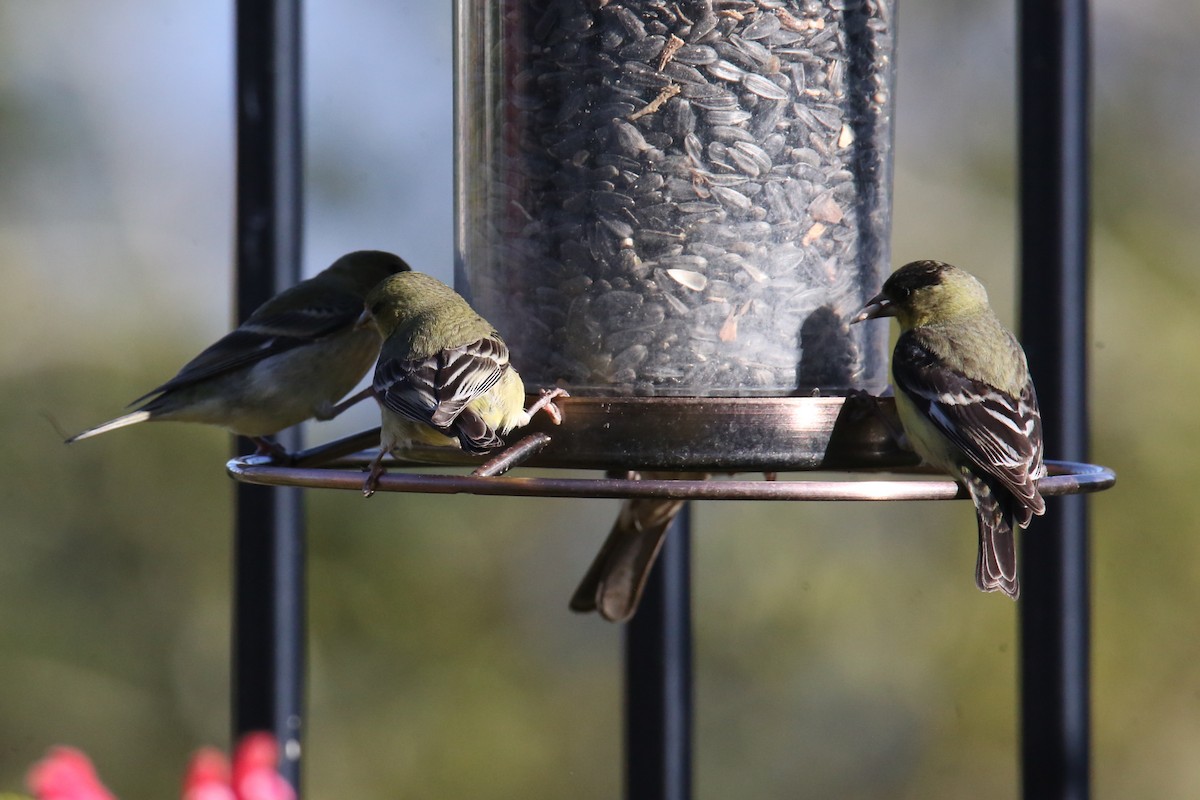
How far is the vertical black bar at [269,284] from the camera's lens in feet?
14.2

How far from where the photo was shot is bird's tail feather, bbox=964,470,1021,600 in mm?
4254

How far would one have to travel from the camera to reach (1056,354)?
14.0ft

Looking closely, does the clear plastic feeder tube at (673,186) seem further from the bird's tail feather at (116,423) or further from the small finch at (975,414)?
the bird's tail feather at (116,423)

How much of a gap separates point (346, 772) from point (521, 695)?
0.88 m

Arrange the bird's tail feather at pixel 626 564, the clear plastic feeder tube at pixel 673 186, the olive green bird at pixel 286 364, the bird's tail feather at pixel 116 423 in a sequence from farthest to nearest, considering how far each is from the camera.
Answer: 1. the olive green bird at pixel 286 364
2. the bird's tail feather at pixel 116 423
3. the bird's tail feather at pixel 626 564
4. the clear plastic feeder tube at pixel 673 186

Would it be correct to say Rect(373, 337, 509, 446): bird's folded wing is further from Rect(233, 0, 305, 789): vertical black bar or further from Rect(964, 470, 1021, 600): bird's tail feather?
Rect(964, 470, 1021, 600): bird's tail feather

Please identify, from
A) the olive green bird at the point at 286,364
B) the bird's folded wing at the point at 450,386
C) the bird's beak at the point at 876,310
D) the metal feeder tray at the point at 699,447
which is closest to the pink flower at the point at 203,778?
the metal feeder tray at the point at 699,447

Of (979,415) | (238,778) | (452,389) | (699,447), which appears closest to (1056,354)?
(979,415)

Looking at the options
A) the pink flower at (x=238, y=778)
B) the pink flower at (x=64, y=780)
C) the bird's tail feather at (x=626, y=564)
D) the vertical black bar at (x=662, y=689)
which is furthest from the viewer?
the bird's tail feather at (x=626, y=564)

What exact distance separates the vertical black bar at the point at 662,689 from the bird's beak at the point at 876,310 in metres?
0.98

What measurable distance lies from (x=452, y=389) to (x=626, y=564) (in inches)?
→ 44.7

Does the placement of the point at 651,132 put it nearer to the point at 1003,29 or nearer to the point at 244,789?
the point at 244,789

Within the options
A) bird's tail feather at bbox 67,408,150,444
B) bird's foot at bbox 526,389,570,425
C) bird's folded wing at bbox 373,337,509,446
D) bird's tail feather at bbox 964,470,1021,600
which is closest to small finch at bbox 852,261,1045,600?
bird's tail feather at bbox 964,470,1021,600

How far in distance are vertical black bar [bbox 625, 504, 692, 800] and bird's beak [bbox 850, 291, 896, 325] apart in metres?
0.98
